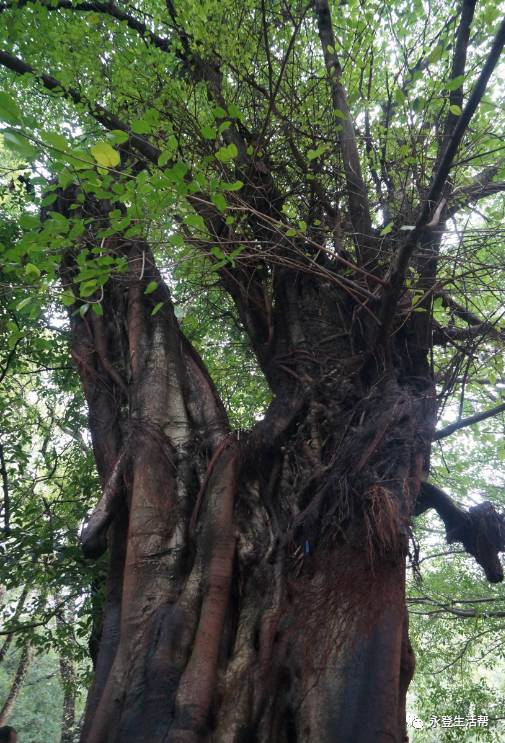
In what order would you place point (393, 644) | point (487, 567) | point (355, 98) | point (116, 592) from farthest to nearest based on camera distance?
point (355, 98)
point (487, 567)
point (116, 592)
point (393, 644)

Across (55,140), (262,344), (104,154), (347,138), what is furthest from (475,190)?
(55,140)

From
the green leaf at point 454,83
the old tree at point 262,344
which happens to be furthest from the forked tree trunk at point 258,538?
the green leaf at point 454,83

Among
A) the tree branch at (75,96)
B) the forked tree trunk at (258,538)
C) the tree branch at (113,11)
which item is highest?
the tree branch at (113,11)

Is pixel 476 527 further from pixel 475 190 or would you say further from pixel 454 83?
pixel 454 83

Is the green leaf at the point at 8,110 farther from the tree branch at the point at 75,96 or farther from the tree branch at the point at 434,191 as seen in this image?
the tree branch at the point at 75,96

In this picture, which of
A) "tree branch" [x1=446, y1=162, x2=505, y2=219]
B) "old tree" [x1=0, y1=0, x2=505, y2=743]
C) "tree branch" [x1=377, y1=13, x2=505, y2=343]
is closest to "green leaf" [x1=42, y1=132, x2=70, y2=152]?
"old tree" [x1=0, y1=0, x2=505, y2=743]

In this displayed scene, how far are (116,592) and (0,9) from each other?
540 centimetres

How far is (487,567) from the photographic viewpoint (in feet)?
12.0

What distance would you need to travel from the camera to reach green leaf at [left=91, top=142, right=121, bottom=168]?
7.50 ft

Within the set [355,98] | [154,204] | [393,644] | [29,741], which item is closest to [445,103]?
[355,98]

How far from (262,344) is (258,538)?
66.1 inches

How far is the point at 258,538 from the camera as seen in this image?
3197 millimetres

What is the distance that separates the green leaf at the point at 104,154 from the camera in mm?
2287

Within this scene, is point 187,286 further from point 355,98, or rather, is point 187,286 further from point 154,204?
point 154,204
